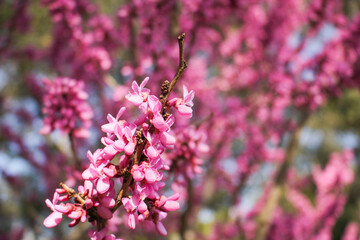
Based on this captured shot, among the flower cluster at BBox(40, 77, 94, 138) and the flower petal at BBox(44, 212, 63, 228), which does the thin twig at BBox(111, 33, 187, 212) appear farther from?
the flower cluster at BBox(40, 77, 94, 138)

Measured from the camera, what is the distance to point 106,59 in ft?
10.4

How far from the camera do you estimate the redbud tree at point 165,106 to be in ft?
3.75

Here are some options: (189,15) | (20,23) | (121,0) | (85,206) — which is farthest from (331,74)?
(121,0)

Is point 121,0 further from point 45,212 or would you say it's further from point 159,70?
point 45,212

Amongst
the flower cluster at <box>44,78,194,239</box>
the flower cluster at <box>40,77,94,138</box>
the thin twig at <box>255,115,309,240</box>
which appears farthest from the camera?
the thin twig at <box>255,115,309,240</box>

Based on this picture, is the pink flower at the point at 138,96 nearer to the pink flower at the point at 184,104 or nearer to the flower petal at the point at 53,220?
the pink flower at the point at 184,104

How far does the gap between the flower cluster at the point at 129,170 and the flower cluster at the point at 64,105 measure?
0.97 m

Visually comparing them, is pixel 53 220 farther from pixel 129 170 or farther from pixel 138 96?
pixel 138 96

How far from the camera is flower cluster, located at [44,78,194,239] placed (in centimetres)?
107

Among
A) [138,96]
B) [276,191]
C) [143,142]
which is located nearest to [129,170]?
[143,142]

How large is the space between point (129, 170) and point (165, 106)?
26cm

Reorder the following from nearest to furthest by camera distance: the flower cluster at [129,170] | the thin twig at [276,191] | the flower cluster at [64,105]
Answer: the flower cluster at [129,170]
the flower cluster at [64,105]
the thin twig at [276,191]

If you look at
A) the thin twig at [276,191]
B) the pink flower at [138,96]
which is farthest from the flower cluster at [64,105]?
the thin twig at [276,191]

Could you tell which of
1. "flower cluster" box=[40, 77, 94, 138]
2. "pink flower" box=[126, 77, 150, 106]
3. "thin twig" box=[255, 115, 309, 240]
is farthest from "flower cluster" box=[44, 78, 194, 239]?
"thin twig" box=[255, 115, 309, 240]
